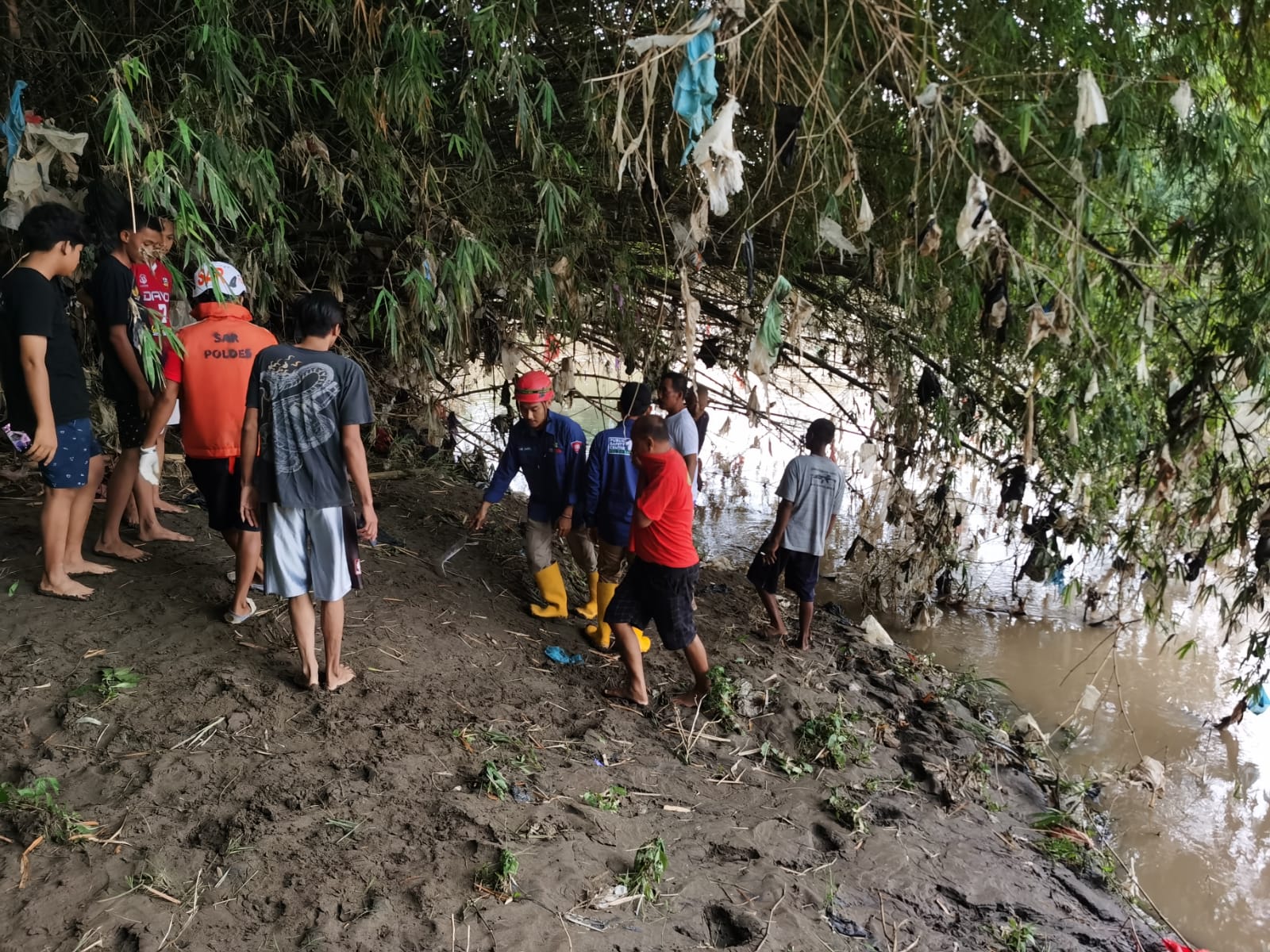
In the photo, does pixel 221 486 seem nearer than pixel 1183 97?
No

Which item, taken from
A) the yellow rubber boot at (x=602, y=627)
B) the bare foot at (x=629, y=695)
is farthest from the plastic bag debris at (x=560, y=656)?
the bare foot at (x=629, y=695)

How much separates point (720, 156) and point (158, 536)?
3300 millimetres

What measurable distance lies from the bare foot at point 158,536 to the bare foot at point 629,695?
2202mm

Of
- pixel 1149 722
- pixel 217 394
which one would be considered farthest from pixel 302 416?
pixel 1149 722

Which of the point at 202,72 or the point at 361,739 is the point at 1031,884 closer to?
the point at 361,739

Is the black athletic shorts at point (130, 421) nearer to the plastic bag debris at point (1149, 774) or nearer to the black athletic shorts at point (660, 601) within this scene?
the black athletic shorts at point (660, 601)

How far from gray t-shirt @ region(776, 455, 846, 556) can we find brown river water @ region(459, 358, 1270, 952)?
1745mm

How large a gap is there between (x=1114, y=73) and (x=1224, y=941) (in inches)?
142

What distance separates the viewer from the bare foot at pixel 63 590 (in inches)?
132

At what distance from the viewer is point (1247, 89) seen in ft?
10.6

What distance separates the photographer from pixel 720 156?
226cm

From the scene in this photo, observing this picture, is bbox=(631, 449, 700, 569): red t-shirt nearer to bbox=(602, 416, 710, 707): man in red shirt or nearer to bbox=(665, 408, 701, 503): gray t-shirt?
bbox=(602, 416, 710, 707): man in red shirt

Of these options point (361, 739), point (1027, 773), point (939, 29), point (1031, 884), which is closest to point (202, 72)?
point (361, 739)

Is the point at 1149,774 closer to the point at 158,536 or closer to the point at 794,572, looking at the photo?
the point at 794,572
